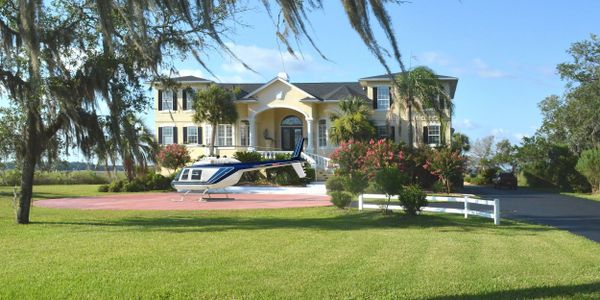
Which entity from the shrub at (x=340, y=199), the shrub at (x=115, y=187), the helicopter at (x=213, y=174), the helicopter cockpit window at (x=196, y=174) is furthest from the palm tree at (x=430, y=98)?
the shrub at (x=115, y=187)

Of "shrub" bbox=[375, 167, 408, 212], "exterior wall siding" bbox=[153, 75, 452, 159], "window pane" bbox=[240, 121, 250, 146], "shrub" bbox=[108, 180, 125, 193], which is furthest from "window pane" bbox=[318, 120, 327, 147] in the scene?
"shrub" bbox=[375, 167, 408, 212]

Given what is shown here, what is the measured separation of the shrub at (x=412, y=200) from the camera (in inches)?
666

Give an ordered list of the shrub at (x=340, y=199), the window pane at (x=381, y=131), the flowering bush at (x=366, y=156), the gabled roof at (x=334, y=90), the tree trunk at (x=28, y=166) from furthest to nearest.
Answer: the gabled roof at (x=334, y=90)
the window pane at (x=381, y=131)
the flowering bush at (x=366, y=156)
the shrub at (x=340, y=199)
the tree trunk at (x=28, y=166)

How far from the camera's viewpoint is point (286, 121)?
4472cm

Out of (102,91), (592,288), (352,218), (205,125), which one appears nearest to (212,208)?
(352,218)

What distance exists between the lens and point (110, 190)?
122 ft

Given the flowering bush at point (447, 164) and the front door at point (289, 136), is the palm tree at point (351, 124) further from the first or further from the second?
the flowering bush at point (447, 164)

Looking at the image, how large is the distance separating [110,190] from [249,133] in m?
10.5

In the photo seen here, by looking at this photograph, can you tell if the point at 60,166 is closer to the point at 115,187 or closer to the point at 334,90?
the point at 115,187

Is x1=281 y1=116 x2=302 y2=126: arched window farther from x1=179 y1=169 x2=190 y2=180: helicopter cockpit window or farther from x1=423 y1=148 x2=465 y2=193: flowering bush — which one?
x1=179 y1=169 x2=190 y2=180: helicopter cockpit window

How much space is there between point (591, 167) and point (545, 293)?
29288mm

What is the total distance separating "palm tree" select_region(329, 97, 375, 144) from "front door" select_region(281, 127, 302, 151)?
603 centimetres

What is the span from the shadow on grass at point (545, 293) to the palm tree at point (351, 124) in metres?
29.9

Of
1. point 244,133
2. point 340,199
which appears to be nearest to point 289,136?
point 244,133
